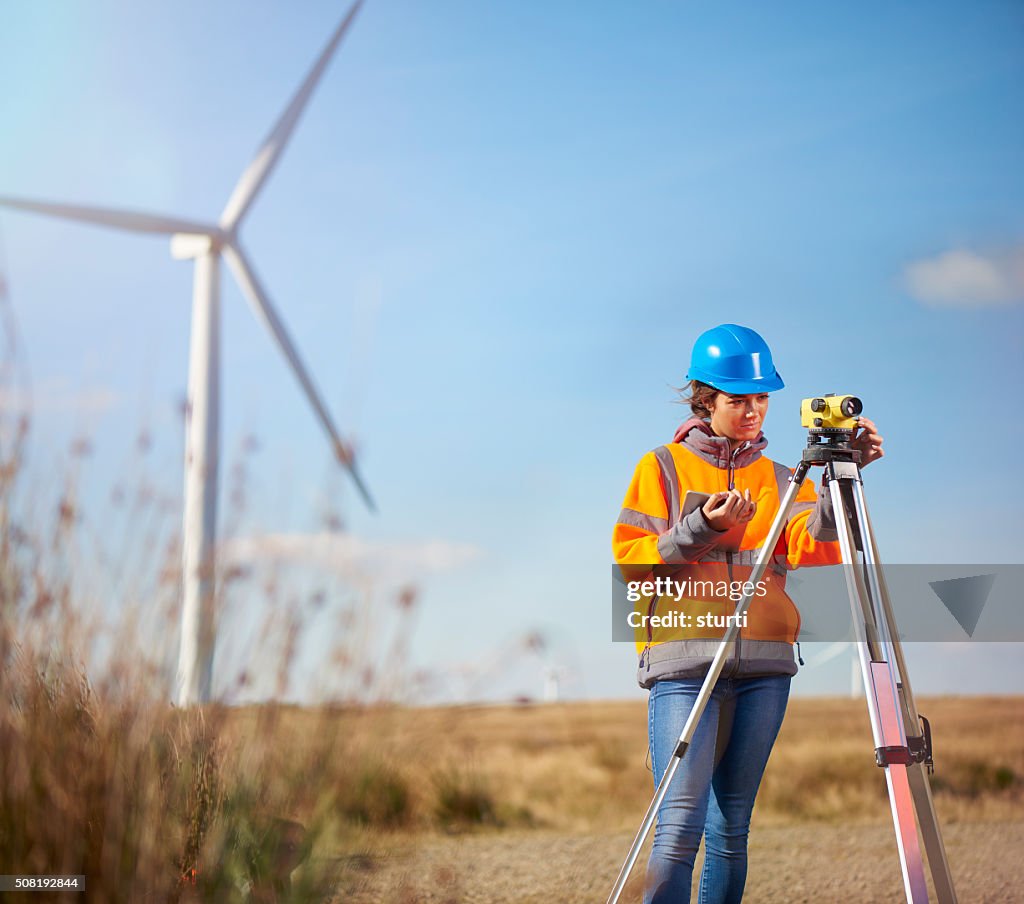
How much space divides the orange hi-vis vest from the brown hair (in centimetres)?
6

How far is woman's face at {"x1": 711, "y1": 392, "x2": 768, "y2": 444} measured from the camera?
3.27m

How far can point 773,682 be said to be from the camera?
3148 millimetres

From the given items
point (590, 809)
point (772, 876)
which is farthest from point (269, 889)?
point (590, 809)

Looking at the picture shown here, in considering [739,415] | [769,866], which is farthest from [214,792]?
[769,866]

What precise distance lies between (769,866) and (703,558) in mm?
4306

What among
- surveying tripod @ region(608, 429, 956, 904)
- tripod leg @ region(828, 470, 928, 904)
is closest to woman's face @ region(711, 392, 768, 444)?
surveying tripod @ region(608, 429, 956, 904)

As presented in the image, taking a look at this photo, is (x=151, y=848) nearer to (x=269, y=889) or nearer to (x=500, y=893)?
(x=269, y=889)

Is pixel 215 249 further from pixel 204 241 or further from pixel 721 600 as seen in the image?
pixel 721 600

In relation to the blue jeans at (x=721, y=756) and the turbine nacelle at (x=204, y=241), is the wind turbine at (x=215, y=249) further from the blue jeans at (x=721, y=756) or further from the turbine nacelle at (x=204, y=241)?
the blue jeans at (x=721, y=756)

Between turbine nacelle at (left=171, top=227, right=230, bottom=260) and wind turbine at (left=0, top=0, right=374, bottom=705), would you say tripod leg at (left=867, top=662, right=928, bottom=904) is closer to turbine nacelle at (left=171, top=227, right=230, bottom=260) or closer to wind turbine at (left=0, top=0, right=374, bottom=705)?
wind turbine at (left=0, top=0, right=374, bottom=705)

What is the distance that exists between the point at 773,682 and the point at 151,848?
6.03 feet

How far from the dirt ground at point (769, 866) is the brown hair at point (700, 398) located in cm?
214

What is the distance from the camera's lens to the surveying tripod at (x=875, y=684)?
2.72 m

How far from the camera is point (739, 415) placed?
327 cm
